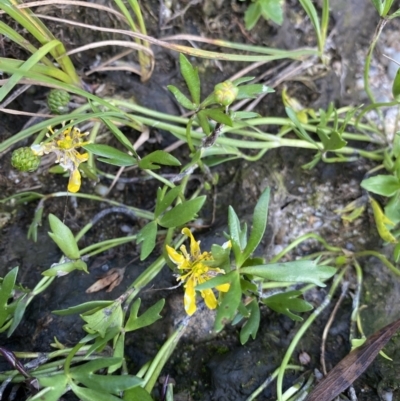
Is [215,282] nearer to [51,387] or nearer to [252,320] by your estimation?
[252,320]

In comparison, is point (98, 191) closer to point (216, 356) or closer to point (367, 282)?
point (216, 356)

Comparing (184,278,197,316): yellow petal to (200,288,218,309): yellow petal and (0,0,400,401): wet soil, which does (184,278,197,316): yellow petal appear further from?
(0,0,400,401): wet soil

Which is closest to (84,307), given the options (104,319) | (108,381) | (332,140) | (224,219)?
(104,319)

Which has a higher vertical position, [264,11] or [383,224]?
[264,11]

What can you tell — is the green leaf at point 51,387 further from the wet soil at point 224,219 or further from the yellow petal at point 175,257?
the yellow petal at point 175,257

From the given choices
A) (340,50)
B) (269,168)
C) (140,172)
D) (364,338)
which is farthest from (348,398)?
(340,50)

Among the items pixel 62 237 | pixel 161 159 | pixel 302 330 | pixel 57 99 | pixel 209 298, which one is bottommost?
pixel 302 330
